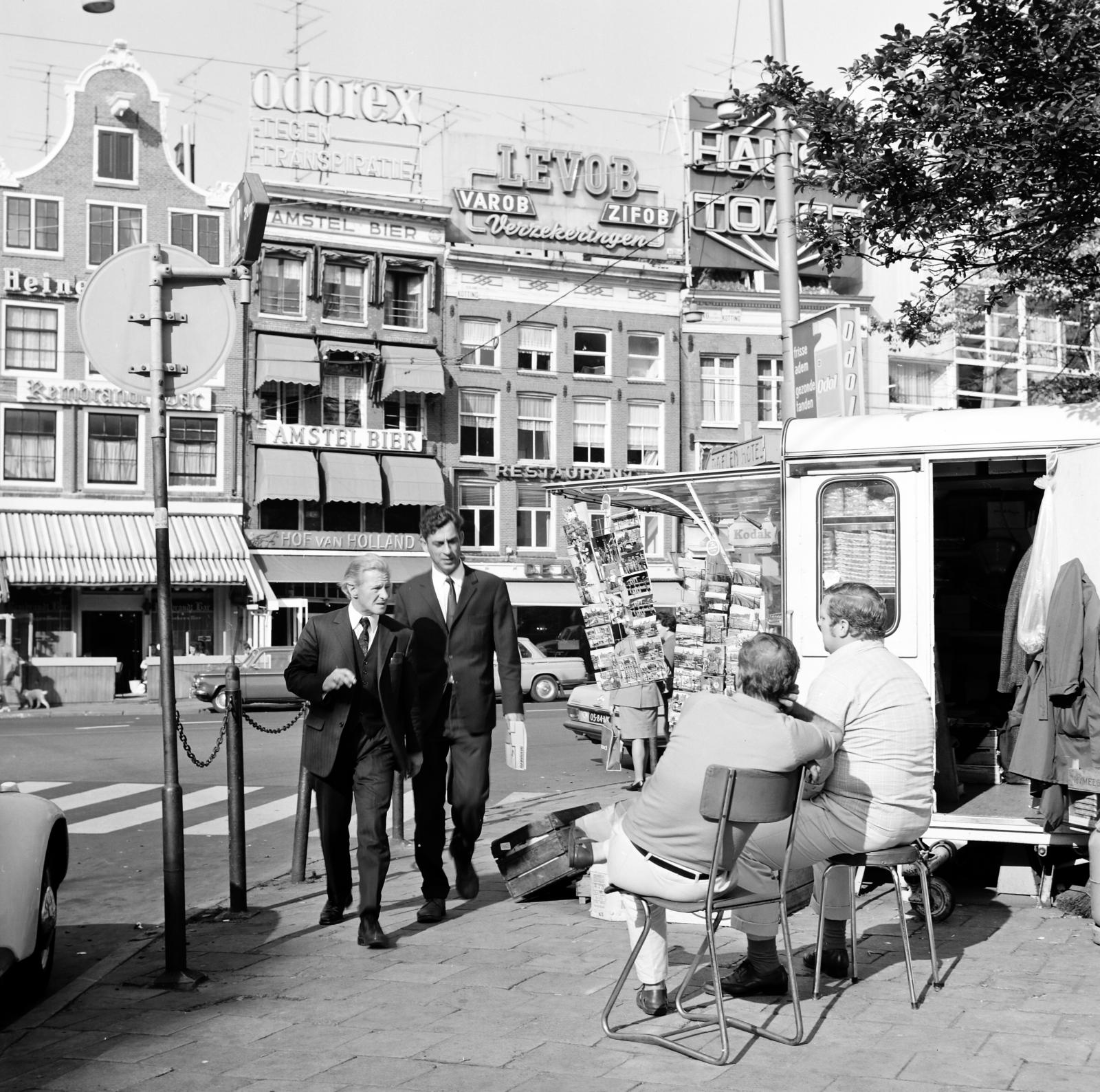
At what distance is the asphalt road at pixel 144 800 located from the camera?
318 inches

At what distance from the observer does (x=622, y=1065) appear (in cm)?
469

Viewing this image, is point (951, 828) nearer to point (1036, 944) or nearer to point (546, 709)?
point (1036, 944)

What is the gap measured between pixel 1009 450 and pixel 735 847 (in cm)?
365

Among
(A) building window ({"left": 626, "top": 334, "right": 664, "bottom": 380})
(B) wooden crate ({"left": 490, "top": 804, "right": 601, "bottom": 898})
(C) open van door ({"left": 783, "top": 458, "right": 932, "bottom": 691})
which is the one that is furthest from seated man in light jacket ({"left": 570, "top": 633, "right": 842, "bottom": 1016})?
(A) building window ({"left": 626, "top": 334, "right": 664, "bottom": 380})

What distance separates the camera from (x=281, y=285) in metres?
38.0

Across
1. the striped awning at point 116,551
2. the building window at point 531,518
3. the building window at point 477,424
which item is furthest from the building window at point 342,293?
the building window at point 531,518

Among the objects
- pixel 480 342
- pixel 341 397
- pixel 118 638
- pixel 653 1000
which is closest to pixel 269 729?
pixel 653 1000

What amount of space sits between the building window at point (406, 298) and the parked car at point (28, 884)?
112 ft

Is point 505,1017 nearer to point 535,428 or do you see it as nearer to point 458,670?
point 458,670

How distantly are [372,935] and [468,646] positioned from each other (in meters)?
1.71

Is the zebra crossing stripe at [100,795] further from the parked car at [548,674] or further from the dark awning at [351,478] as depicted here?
the dark awning at [351,478]

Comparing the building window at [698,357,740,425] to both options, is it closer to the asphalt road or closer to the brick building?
the brick building

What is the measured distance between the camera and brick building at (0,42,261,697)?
113ft

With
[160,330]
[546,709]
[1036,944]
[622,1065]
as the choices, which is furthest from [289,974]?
[546,709]
